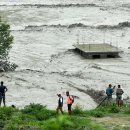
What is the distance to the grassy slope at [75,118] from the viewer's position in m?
18.5

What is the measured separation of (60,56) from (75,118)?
82.3 feet

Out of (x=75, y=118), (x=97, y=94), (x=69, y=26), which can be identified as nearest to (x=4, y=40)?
(x=97, y=94)

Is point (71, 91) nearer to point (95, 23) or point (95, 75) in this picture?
point (95, 75)

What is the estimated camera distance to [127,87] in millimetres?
33156

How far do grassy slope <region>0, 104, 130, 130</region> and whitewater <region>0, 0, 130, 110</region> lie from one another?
6431mm

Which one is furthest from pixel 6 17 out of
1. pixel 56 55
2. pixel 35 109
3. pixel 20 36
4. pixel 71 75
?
pixel 35 109

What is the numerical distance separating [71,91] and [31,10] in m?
52.9

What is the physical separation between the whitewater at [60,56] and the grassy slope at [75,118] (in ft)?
21.1

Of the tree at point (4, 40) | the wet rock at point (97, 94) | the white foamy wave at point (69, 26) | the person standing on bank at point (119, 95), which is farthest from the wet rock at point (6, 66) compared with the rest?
the white foamy wave at point (69, 26)

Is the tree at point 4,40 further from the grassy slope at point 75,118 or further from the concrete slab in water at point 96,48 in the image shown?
the grassy slope at point 75,118

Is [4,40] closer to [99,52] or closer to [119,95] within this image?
[99,52]

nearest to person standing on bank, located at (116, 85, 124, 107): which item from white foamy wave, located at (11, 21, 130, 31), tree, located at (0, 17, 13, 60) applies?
tree, located at (0, 17, 13, 60)

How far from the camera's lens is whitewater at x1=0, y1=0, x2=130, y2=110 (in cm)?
3244

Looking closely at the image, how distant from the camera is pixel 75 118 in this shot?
19.8 metres
